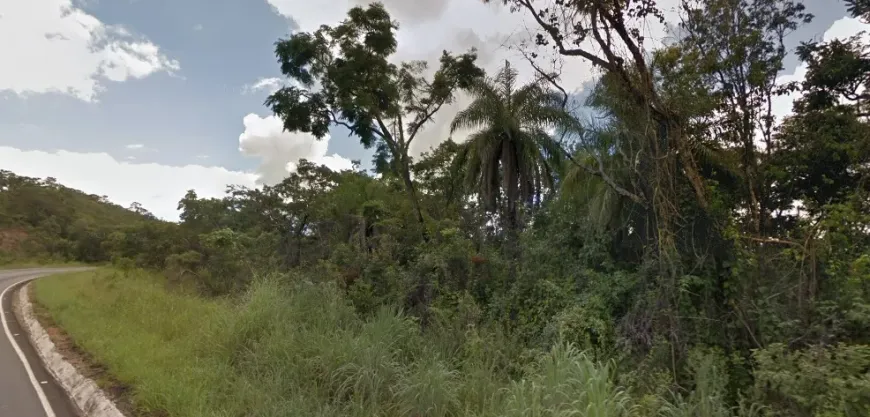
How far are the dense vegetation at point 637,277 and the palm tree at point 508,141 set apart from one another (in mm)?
1047

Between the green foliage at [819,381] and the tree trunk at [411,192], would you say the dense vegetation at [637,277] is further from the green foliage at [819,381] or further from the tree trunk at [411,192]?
the tree trunk at [411,192]

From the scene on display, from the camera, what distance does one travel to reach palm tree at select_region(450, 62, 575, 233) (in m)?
15.7

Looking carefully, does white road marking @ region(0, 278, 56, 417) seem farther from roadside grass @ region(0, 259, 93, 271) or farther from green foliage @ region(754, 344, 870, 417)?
roadside grass @ region(0, 259, 93, 271)

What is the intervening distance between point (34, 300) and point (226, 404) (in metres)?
13.0

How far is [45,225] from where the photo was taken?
151ft

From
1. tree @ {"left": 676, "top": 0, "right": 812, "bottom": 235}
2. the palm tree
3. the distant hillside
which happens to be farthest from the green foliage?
the distant hillside

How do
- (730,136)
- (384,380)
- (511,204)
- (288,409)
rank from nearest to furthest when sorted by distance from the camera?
1. (288,409)
2. (384,380)
3. (730,136)
4. (511,204)

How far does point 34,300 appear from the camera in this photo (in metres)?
14.3

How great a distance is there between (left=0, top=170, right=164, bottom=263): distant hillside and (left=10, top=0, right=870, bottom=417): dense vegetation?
31.5 metres

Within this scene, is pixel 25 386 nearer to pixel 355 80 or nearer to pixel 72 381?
pixel 72 381

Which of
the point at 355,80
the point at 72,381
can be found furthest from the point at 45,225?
the point at 72,381

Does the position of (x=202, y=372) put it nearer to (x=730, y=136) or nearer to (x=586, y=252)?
(x=586, y=252)

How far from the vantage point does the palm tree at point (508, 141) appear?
15.7 meters

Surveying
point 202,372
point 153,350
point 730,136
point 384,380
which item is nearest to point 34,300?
point 153,350
